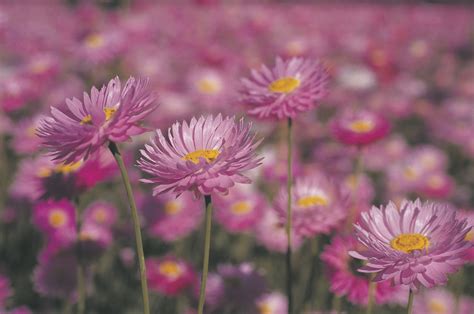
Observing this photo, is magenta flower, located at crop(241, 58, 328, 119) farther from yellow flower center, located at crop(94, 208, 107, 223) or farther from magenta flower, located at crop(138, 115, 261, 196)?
yellow flower center, located at crop(94, 208, 107, 223)

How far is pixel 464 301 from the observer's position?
6.44 feet

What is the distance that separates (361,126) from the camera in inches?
66.6

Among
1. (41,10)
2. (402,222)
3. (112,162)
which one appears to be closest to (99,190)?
(112,162)

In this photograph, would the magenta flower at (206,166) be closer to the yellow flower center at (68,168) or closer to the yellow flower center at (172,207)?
the yellow flower center at (68,168)

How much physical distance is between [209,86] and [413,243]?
2577mm

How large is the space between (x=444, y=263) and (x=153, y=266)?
3.61ft

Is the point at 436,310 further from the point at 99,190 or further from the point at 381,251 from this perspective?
the point at 99,190

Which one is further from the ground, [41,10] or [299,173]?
[41,10]

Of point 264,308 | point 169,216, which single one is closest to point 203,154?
point 264,308

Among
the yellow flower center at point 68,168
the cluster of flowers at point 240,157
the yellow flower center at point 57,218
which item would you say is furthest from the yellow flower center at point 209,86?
the yellow flower center at point 68,168

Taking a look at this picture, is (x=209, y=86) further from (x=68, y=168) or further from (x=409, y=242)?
(x=409, y=242)

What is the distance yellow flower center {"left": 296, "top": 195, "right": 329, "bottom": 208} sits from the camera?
1.51 m

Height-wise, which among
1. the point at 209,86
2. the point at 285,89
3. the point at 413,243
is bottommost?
the point at 413,243

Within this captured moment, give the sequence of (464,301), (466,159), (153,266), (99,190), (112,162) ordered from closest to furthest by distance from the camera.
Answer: (112,162), (153,266), (464,301), (99,190), (466,159)
